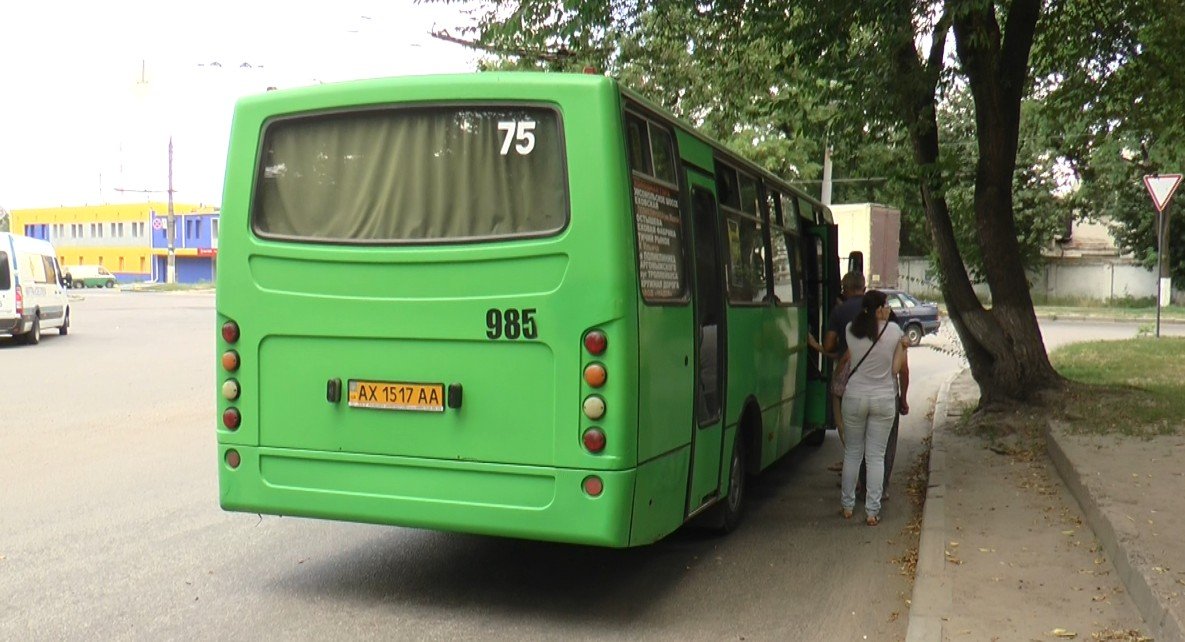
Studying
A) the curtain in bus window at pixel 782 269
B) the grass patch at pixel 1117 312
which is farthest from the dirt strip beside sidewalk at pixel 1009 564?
the grass patch at pixel 1117 312

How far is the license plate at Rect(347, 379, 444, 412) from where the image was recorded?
606 cm

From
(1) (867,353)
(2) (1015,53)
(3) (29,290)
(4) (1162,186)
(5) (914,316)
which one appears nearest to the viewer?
(1) (867,353)

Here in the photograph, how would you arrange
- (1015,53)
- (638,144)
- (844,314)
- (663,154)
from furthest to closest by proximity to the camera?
1. (1015,53)
2. (844,314)
3. (663,154)
4. (638,144)

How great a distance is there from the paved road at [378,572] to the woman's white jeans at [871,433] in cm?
29

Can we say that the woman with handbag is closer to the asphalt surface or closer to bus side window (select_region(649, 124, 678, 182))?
the asphalt surface

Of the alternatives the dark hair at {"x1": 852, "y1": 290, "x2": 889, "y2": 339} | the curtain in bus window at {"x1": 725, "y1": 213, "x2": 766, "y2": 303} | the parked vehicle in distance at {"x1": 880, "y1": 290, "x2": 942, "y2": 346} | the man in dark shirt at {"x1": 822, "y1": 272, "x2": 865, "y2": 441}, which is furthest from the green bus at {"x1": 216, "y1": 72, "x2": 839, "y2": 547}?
the parked vehicle in distance at {"x1": 880, "y1": 290, "x2": 942, "y2": 346}

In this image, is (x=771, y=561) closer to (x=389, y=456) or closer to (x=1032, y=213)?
(x=389, y=456)

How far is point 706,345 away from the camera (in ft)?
23.3

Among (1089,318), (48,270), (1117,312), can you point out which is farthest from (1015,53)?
(1117,312)

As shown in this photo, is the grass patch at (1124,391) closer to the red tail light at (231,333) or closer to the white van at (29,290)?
the red tail light at (231,333)

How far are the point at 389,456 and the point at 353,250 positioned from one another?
3.59 ft

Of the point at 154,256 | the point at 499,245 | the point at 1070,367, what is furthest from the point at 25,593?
the point at 154,256

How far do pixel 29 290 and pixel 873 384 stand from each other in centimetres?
2192

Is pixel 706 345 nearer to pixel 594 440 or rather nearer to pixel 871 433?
Result: pixel 594 440
